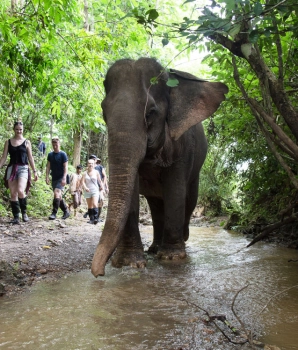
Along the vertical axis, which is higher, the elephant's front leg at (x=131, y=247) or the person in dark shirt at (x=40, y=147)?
the person in dark shirt at (x=40, y=147)

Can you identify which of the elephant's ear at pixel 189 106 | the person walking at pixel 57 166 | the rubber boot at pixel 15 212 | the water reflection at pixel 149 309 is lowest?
the rubber boot at pixel 15 212

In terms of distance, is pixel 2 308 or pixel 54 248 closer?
pixel 2 308

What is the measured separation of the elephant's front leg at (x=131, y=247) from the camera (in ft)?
15.6

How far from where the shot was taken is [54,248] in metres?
5.79

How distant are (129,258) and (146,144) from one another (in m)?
1.41

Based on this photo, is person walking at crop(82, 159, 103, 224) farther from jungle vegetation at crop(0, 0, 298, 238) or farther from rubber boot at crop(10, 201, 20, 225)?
rubber boot at crop(10, 201, 20, 225)

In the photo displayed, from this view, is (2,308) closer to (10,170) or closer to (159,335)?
(159,335)

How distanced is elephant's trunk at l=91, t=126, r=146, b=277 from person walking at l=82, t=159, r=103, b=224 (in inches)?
276

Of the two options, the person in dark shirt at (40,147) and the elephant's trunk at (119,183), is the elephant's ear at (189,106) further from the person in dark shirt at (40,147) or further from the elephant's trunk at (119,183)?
the person in dark shirt at (40,147)

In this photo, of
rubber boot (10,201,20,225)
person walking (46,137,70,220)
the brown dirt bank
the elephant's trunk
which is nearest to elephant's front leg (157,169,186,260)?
the brown dirt bank

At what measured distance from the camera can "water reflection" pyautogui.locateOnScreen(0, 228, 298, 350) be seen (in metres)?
2.38

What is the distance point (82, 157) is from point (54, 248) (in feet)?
53.8

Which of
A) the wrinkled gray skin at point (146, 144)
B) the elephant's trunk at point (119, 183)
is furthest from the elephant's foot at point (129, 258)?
the elephant's trunk at point (119, 183)

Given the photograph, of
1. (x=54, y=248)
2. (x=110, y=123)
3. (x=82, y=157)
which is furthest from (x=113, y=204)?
(x=82, y=157)
